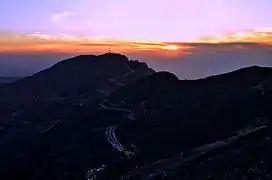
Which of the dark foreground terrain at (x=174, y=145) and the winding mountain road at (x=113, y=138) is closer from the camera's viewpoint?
the dark foreground terrain at (x=174, y=145)

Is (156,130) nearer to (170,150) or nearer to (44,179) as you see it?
(170,150)

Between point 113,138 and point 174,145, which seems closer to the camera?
point 174,145

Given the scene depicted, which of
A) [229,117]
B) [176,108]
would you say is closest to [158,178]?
[229,117]

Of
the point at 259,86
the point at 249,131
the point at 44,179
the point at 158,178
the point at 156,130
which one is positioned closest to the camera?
the point at 158,178

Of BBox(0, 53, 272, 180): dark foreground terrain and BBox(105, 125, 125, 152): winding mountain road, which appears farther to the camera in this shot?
BBox(105, 125, 125, 152): winding mountain road

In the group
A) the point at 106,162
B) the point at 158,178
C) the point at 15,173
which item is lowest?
the point at 15,173

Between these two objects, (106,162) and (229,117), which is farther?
(229,117)

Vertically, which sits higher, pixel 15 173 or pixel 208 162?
pixel 208 162

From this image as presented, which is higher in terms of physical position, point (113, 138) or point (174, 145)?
point (174, 145)

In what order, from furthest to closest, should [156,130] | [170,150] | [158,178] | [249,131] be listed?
[156,130]
[170,150]
[249,131]
[158,178]

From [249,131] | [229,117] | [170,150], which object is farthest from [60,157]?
[249,131]
